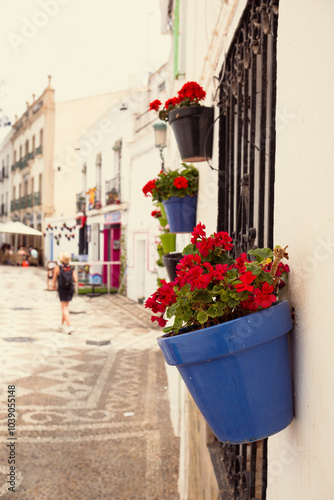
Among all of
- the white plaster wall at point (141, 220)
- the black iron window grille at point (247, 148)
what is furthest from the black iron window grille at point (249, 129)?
the white plaster wall at point (141, 220)

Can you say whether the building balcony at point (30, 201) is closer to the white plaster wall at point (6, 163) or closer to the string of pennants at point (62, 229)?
the string of pennants at point (62, 229)

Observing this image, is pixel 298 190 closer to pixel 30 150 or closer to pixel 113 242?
pixel 113 242

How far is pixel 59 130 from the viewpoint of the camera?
2769 centimetres

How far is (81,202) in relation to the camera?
23609mm

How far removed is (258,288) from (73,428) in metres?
4.46

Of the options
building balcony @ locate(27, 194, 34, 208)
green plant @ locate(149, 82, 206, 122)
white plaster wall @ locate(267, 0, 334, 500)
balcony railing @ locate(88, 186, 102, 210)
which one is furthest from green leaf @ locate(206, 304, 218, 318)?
building balcony @ locate(27, 194, 34, 208)

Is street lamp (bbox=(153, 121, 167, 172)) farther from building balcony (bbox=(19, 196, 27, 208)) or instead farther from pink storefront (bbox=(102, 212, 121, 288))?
building balcony (bbox=(19, 196, 27, 208))

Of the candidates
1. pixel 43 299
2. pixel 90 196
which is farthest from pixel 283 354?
pixel 90 196

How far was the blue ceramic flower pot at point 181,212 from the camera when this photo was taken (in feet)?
11.8

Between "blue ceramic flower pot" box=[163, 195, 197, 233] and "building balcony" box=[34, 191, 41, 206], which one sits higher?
"building balcony" box=[34, 191, 41, 206]

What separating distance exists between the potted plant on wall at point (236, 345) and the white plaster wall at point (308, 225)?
0.06 metres

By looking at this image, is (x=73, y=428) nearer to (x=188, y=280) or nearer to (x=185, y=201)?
(x=185, y=201)

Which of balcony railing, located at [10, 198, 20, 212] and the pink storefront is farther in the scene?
balcony railing, located at [10, 198, 20, 212]

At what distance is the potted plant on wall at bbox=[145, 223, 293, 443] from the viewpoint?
1160mm
